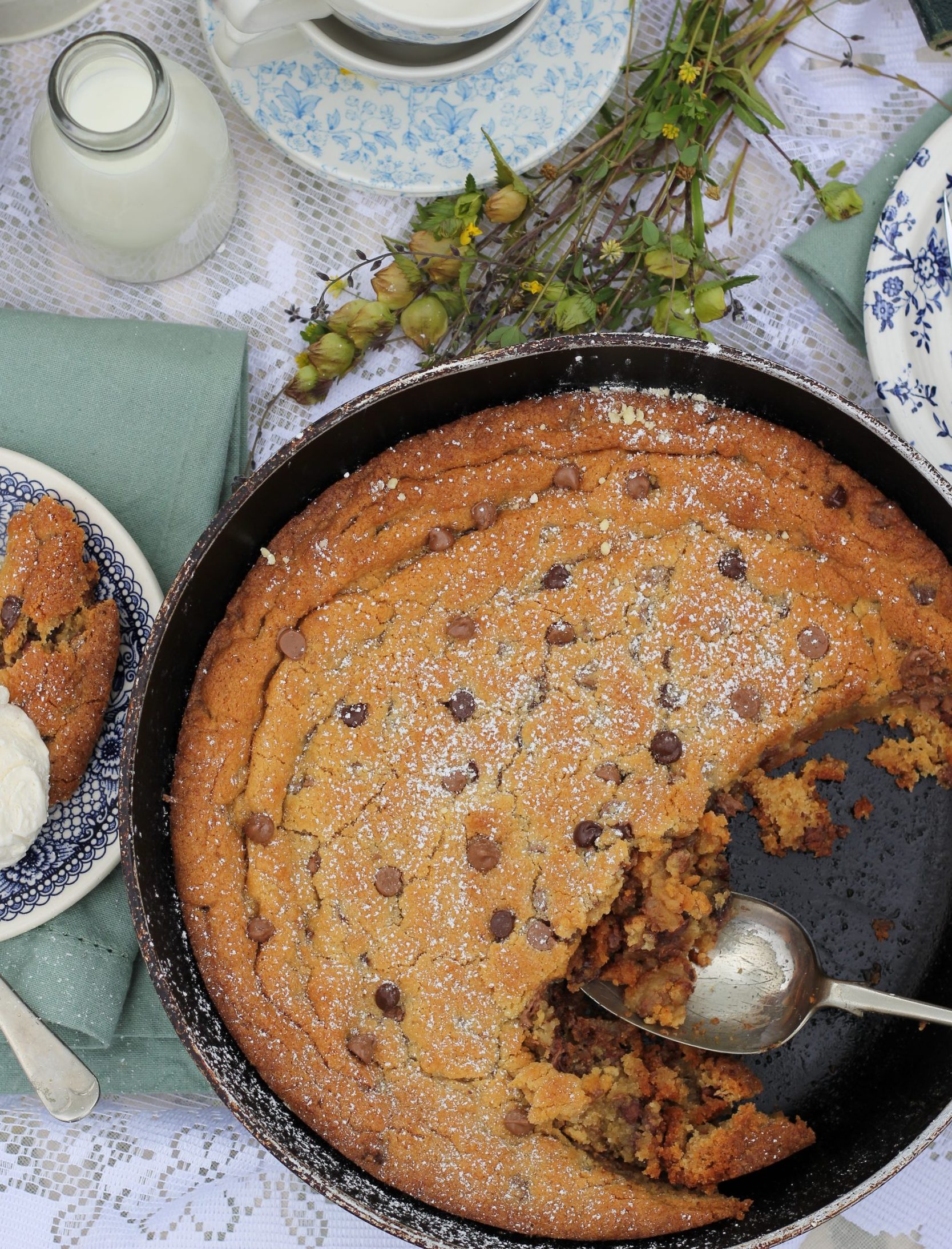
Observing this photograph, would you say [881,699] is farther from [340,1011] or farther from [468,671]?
[340,1011]

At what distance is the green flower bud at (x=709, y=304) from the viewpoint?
7.95ft

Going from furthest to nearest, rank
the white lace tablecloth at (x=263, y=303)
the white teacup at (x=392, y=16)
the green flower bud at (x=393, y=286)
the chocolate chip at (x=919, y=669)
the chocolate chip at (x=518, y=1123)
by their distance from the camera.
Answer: the white lace tablecloth at (x=263, y=303), the green flower bud at (x=393, y=286), the chocolate chip at (x=919, y=669), the chocolate chip at (x=518, y=1123), the white teacup at (x=392, y=16)

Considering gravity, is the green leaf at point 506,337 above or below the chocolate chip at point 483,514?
above

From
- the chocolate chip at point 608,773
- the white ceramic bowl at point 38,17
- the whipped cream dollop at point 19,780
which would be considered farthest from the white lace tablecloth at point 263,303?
the chocolate chip at point 608,773

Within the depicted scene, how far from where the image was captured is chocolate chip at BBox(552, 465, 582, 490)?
225 centimetres

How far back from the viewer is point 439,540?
7.35 ft

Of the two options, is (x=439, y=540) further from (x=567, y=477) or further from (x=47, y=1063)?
(x=47, y=1063)

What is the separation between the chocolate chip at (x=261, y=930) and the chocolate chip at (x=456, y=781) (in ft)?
1.38

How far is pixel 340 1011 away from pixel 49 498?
118 centimetres

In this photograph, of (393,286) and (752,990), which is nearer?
(752,990)

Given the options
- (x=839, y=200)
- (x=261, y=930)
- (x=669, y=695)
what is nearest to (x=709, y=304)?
(x=839, y=200)

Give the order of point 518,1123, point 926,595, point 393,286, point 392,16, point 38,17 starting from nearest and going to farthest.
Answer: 1. point 392,16
2. point 518,1123
3. point 926,595
4. point 393,286
5. point 38,17

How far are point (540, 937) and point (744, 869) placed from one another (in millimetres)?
534

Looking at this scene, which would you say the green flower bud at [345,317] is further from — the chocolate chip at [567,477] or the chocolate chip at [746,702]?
the chocolate chip at [746,702]
